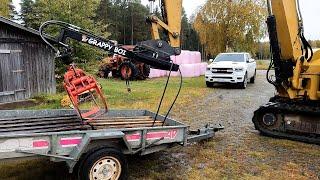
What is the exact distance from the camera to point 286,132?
8578mm

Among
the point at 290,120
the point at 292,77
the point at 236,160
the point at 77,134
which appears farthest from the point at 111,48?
the point at 290,120

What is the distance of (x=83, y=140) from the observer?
484cm

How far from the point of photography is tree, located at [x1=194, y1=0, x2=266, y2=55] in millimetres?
33969

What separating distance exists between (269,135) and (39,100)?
9.18 meters

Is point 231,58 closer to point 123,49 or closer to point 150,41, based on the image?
point 150,41

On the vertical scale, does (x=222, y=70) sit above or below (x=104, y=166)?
above

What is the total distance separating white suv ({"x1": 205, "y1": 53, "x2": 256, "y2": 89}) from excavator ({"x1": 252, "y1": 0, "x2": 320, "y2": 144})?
942cm

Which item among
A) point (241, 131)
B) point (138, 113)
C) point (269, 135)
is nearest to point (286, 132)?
point (269, 135)

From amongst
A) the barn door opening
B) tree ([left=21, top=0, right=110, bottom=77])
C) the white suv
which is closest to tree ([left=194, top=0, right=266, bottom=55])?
the white suv

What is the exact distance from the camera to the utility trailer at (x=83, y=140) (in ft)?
15.0

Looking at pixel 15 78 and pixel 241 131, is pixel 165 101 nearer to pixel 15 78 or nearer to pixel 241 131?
pixel 241 131

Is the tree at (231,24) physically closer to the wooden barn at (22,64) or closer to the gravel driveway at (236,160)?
the wooden barn at (22,64)

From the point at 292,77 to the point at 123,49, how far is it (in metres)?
4.51

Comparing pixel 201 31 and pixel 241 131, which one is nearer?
pixel 241 131
